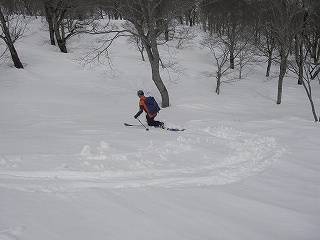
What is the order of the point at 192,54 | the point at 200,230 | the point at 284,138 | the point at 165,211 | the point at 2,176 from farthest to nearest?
the point at 192,54
the point at 284,138
the point at 2,176
the point at 165,211
the point at 200,230

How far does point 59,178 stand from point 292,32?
18428mm

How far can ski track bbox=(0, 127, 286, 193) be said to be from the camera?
A: 417 cm

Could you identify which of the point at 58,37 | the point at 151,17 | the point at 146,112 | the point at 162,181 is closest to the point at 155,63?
the point at 151,17

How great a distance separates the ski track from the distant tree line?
7.23m

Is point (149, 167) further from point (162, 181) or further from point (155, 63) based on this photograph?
point (155, 63)

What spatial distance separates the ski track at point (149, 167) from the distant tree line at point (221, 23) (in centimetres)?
723

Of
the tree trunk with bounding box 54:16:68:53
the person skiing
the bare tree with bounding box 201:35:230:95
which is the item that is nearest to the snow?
the person skiing

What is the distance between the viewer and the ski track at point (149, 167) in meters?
4.17

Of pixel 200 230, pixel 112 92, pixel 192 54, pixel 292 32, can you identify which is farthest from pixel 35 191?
pixel 192 54

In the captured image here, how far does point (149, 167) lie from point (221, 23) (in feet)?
112

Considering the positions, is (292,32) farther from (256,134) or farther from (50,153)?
(50,153)

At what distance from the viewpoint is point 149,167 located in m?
5.18

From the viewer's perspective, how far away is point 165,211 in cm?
358

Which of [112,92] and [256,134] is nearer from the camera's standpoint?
[256,134]
